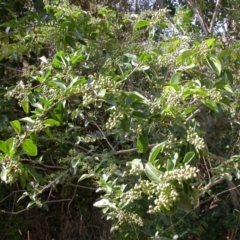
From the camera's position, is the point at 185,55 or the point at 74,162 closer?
the point at 185,55

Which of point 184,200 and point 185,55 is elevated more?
point 185,55


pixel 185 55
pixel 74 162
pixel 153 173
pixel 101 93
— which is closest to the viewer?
pixel 153 173

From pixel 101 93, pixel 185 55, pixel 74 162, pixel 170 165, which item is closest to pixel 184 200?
pixel 170 165

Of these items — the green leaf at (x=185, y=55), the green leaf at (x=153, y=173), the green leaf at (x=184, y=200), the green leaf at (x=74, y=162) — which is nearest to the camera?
the green leaf at (x=153, y=173)

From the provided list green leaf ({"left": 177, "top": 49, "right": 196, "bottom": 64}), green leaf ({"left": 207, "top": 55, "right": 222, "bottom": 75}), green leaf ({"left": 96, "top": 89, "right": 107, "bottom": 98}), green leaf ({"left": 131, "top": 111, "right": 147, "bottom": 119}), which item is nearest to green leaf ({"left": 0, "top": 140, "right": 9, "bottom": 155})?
green leaf ({"left": 96, "top": 89, "right": 107, "bottom": 98})

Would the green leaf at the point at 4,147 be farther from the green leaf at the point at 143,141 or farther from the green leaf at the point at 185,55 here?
the green leaf at the point at 185,55

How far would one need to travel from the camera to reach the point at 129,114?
1.89 meters

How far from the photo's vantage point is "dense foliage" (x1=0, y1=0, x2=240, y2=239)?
1.85 metres

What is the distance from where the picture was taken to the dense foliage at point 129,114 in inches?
72.9

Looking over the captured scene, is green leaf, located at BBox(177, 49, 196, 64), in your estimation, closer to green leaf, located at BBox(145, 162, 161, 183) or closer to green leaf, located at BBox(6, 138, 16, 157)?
green leaf, located at BBox(145, 162, 161, 183)

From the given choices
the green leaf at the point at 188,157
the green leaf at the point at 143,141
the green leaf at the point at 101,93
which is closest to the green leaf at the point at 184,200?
the green leaf at the point at 188,157

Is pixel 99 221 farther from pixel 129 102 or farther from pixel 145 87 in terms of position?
pixel 129 102

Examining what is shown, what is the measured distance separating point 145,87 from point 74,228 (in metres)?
1.58

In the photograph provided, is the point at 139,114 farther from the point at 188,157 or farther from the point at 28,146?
the point at 28,146
